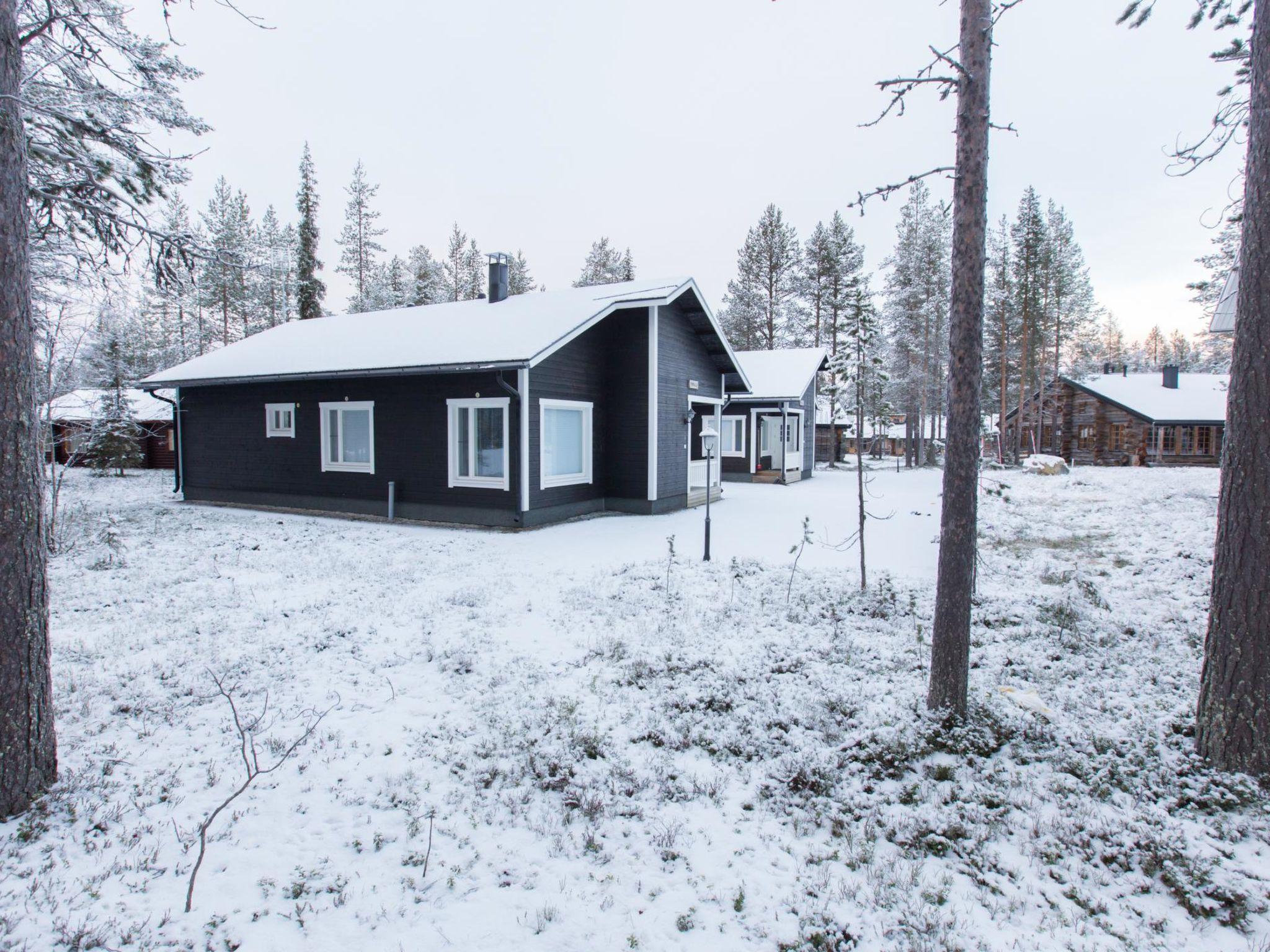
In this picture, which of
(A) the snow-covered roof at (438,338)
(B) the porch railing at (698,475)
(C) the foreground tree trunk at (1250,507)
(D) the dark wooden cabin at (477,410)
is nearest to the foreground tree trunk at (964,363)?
(C) the foreground tree trunk at (1250,507)

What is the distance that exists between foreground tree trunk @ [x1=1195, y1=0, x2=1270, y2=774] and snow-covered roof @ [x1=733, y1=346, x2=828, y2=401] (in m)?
17.9

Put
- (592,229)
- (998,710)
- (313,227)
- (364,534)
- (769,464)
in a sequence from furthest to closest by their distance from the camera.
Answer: (592,229), (313,227), (769,464), (364,534), (998,710)

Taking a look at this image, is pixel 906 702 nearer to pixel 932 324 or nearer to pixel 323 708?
pixel 323 708

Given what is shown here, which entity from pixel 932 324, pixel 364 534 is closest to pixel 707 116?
pixel 364 534

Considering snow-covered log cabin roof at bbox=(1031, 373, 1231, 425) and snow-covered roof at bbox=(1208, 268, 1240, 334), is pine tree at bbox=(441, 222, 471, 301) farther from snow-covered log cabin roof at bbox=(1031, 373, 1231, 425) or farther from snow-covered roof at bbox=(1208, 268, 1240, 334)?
snow-covered roof at bbox=(1208, 268, 1240, 334)

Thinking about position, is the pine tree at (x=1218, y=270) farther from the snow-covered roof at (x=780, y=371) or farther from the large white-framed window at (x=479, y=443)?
the large white-framed window at (x=479, y=443)

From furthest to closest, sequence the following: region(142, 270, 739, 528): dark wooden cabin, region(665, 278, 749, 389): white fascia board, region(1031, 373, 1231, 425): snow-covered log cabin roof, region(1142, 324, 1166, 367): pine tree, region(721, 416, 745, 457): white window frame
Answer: region(1142, 324, 1166, 367): pine tree, region(1031, 373, 1231, 425): snow-covered log cabin roof, region(721, 416, 745, 457): white window frame, region(665, 278, 749, 389): white fascia board, region(142, 270, 739, 528): dark wooden cabin

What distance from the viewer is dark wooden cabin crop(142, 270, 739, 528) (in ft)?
41.5

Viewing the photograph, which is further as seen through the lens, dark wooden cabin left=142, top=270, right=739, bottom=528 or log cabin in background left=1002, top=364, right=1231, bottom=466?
log cabin in background left=1002, top=364, right=1231, bottom=466

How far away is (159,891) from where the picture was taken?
2.85 metres

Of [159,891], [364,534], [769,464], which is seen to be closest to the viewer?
[159,891]

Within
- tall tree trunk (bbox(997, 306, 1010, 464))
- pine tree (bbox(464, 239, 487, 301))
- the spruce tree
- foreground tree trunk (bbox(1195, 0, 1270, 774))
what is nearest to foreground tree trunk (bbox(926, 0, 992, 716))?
foreground tree trunk (bbox(1195, 0, 1270, 774))

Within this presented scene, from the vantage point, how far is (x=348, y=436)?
578 inches

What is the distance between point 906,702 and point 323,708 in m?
4.31
